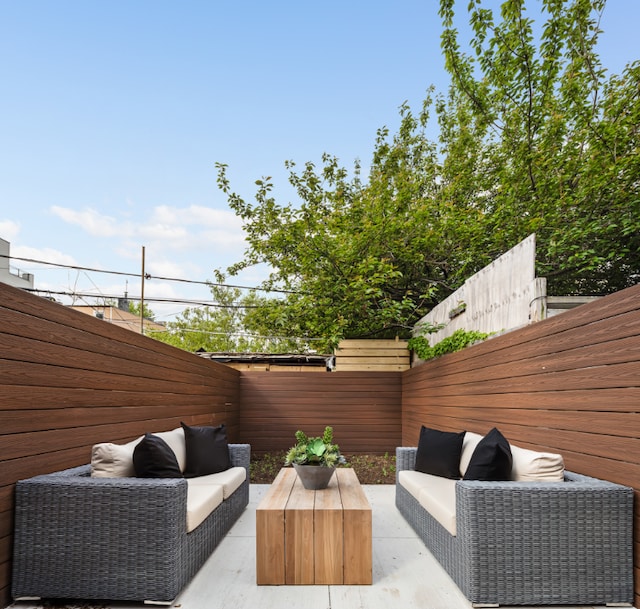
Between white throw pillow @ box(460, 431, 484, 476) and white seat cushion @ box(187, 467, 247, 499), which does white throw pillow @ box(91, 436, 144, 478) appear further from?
white throw pillow @ box(460, 431, 484, 476)

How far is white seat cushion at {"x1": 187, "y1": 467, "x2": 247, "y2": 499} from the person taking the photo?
3.71m

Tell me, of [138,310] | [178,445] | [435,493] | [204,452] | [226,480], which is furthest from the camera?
[138,310]

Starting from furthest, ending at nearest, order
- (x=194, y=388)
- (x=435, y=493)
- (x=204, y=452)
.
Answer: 1. (x=194, y=388)
2. (x=204, y=452)
3. (x=435, y=493)

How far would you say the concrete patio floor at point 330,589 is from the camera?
2568mm

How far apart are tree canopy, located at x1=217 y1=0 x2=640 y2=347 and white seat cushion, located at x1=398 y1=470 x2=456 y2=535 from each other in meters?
3.24

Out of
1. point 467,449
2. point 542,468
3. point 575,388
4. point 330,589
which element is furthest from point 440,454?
point 330,589

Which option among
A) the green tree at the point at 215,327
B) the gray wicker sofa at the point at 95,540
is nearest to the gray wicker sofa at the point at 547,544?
the gray wicker sofa at the point at 95,540

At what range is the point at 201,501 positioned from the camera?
3061mm

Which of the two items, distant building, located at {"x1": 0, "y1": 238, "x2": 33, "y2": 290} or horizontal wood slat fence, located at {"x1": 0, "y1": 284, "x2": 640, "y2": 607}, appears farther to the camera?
distant building, located at {"x1": 0, "y1": 238, "x2": 33, "y2": 290}

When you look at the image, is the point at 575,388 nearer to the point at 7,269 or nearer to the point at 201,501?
the point at 201,501

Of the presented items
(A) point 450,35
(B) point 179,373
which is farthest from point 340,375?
(A) point 450,35

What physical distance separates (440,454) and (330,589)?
1.70 metres

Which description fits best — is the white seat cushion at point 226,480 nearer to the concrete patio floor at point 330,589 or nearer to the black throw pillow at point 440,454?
the concrete patio floor at point 330,589

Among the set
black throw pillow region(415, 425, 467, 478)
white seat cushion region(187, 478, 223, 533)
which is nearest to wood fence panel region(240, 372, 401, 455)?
black throw pillow region(415, 425, 467, 478)
